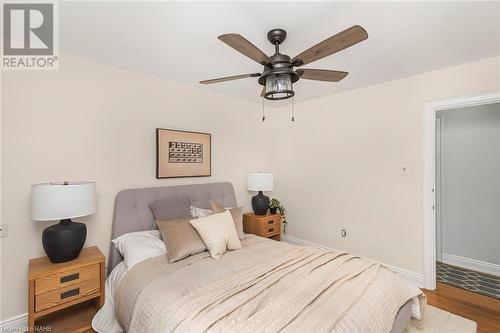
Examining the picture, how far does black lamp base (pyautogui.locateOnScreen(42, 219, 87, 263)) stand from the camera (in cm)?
181

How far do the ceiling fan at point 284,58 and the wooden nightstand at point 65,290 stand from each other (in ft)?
6.20

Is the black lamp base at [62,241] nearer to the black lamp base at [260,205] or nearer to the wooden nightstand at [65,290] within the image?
the wooden nightstand at [65,290]

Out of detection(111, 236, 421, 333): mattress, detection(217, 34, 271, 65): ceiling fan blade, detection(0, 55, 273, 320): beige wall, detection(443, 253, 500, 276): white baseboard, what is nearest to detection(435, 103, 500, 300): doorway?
detection(443, 253, 500, 276): white baseboard

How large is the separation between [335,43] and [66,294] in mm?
2625

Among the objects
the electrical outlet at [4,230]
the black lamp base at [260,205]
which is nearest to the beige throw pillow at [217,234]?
the black lamp base at [260,205]

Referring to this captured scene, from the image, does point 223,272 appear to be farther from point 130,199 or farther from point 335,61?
point 335,61

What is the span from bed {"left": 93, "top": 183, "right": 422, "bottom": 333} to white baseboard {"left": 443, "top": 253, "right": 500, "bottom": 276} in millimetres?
2264

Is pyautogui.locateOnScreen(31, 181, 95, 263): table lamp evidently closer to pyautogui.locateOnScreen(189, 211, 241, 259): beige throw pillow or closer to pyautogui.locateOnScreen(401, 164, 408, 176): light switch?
pyautogui.locateOnScreen(189, 211, 241, 259): beige throw pillow

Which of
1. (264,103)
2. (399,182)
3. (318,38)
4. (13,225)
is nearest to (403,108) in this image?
(399,182)

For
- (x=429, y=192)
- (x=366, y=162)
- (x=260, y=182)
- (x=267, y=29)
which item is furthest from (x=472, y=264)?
(x=267, y=29)

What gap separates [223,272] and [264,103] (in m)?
2.97

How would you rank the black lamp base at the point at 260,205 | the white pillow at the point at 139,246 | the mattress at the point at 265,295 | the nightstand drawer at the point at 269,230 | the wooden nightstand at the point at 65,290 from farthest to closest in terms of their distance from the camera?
the black lamp base at the point at 260,205 < the nightstand drawer at the point at 269,230 < the white pillow at the point at 139,246 < the wooden nightstand at the point at 65,290 < the mattress at the point at 265,295
